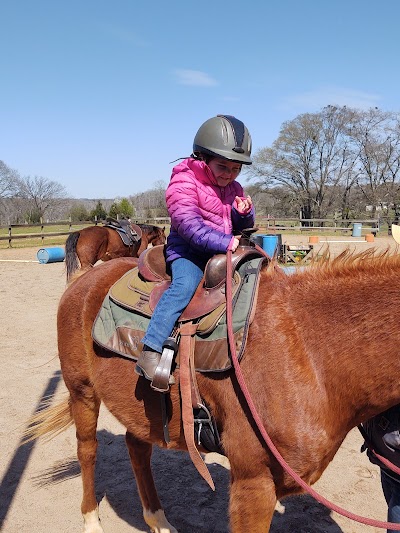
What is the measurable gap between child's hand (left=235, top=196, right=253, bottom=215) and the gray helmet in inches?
8.5

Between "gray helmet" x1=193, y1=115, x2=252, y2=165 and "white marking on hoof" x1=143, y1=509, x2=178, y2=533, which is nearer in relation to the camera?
"gray helmet" x1=193, y1=115, x2=252, y2=165

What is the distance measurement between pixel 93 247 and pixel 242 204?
8.29 metres

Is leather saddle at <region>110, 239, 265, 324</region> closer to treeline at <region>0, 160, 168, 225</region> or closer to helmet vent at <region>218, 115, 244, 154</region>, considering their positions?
helmet vent at <region>218, 115, 244, 154</region>

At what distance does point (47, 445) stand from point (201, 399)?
2.51 meters

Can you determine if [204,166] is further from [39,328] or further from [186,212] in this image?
[39,328]

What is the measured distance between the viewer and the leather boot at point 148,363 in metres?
2.15

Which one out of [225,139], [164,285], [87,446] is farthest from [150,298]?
[87,446]

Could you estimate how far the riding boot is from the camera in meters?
2.15

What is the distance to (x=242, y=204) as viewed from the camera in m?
2.47

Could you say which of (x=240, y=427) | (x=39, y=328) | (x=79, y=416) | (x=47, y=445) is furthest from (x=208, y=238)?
(x=39, y=328)

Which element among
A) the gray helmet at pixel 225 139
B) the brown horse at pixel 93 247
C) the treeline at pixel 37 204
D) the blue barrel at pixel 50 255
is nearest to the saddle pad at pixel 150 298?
the gray helmet at pixel 225 139

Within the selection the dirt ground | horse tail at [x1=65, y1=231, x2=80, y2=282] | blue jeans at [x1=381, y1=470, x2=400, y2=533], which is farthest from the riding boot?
horse tail at [x1=65, y1=231, x2=80, y2=282]

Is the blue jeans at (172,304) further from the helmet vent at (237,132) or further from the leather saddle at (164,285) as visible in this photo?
the helmet vent at (237,132)

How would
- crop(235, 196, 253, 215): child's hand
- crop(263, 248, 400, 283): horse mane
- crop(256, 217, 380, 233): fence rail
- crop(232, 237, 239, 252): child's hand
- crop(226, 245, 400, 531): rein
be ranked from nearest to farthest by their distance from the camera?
crop(226, 245, 400, 531): rein < crop(263, 248, 400, 283): horse mane < crop(232, 237, 239, 252): child's hand < crop(235, 196, 253, 215): child's hand < crop(256, 217, 380, 233): fence rail
